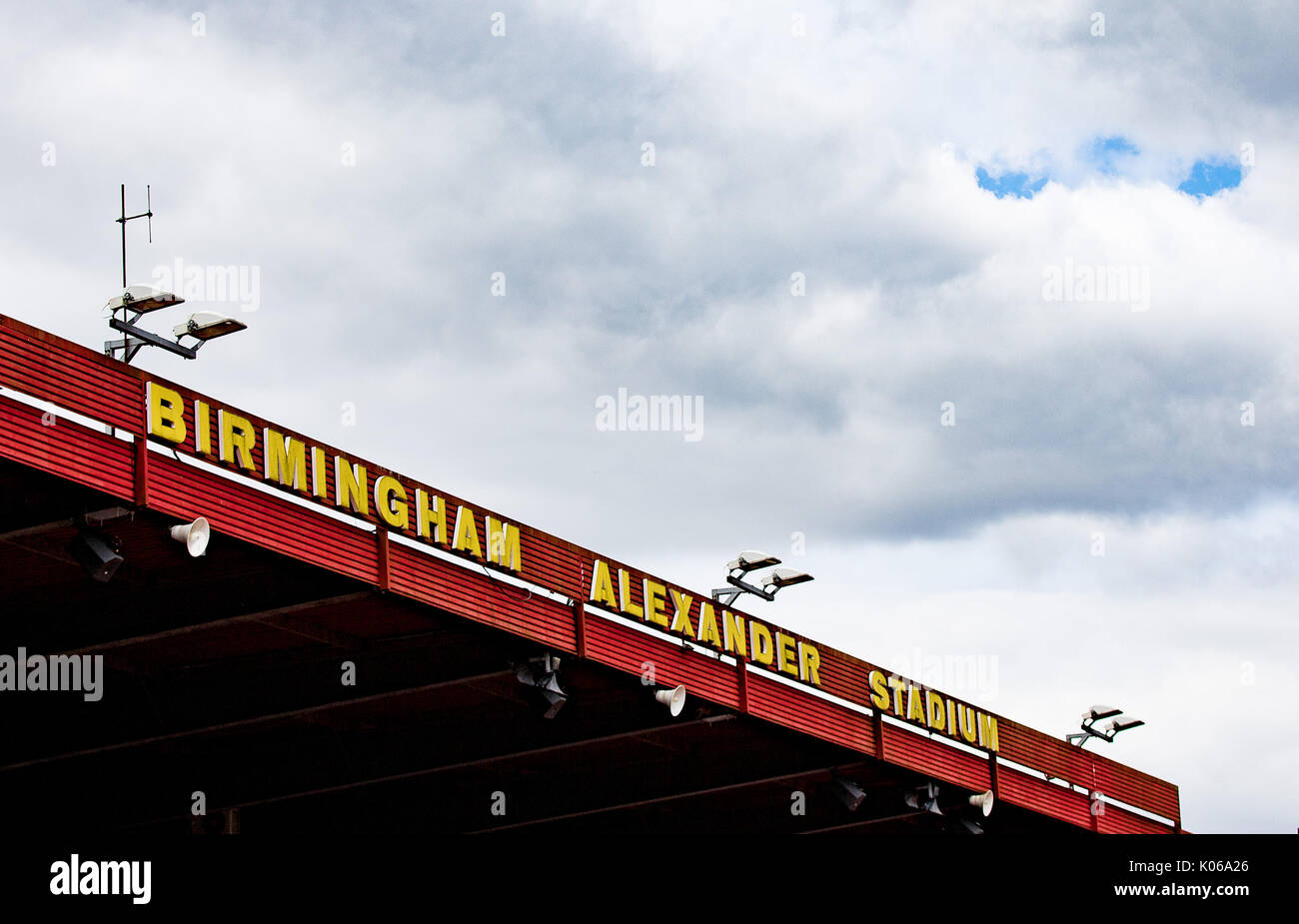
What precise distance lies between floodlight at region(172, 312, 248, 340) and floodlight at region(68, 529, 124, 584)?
10.5ft

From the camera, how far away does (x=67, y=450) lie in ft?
77.5

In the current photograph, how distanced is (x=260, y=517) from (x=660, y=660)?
1056 centimetres

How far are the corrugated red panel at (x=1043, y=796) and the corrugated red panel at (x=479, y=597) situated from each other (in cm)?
1799

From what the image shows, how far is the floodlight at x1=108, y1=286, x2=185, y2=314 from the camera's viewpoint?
25.9m

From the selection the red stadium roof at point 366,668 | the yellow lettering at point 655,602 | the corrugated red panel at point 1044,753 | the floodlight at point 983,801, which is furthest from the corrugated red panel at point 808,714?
the corrugated red panel at point 1044,753

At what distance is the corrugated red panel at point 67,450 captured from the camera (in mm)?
22844

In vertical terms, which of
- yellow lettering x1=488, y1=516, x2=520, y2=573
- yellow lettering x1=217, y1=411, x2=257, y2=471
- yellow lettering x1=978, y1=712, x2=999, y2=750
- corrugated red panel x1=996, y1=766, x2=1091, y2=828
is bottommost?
corrugated red panel x1=996, y1=766, x2=1091, y2=828

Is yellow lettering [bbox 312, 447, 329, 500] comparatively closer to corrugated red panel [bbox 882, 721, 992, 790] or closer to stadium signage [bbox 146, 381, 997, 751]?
stadium signage [bbox 146, 381, 997, 751]


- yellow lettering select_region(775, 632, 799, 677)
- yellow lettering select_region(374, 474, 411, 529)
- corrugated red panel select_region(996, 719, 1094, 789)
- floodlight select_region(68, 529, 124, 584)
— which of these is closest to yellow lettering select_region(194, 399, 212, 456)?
floodlight select_region(68, 529, 124, 584)

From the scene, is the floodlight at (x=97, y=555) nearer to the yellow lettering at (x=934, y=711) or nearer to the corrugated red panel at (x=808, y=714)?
the corrugated red panel at (x=808, y=714)

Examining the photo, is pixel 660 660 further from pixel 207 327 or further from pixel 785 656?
pixel 207 327

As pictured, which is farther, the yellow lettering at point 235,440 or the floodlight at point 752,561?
the floodlight at point 752,561

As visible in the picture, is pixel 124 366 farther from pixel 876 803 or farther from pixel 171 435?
pixel 876 803

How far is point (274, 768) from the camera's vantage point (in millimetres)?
37344
